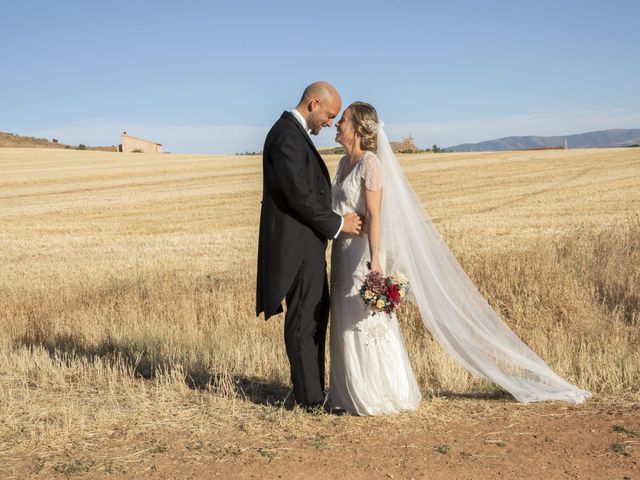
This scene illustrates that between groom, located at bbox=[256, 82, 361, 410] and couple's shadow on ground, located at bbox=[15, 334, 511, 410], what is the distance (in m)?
0.48

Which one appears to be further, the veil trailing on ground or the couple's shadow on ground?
the couple's shadow on ground

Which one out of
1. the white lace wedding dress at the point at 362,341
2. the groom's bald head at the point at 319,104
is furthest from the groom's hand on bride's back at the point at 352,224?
the groom's bald head at the point at 319,104

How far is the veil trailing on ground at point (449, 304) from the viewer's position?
5953 millimetres

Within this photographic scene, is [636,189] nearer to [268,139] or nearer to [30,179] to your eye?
[268,139]

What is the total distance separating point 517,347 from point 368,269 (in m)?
1.41

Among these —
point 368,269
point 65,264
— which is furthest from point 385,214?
point 65,264

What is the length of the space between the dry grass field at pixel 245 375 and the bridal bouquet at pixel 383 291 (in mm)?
838

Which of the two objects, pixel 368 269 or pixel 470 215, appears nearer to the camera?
pixel 368 269

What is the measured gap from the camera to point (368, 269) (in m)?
5.84

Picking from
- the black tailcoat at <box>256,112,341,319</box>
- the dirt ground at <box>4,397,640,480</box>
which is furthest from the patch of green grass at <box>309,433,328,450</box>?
the black tailcoat at <box>256,112,341,319</box>

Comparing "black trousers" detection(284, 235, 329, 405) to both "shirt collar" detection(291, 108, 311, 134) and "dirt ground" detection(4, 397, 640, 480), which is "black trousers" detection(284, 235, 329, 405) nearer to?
"dirt ground" detection(4, 397, 640, 480)

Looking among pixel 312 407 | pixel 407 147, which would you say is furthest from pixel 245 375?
pixel 407 147

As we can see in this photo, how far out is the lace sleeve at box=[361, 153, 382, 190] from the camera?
5719mm

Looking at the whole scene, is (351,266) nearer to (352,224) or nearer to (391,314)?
(352,224)
